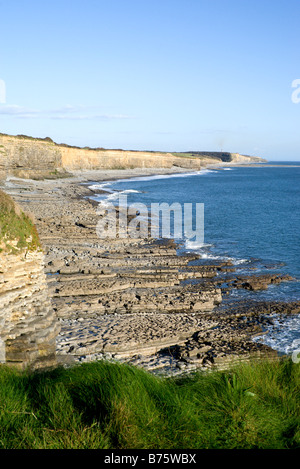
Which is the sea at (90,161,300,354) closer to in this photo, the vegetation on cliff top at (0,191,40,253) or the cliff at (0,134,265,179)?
the vegetation on cliff top at (0,191,40,253)

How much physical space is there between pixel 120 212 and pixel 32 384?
129 feet

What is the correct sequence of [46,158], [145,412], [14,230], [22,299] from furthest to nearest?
1. [46,158]
2. [14,230]
3. [22,299]
4. [145,412]

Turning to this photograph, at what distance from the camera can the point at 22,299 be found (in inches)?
389

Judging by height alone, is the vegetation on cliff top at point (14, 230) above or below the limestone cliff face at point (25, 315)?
above

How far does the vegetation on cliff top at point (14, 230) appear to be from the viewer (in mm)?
9820

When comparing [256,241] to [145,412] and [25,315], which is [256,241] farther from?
[145,412]

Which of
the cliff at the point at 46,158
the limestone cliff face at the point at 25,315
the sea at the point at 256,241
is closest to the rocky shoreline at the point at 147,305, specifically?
the sea at the point at 256,241

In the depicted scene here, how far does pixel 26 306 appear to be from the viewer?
9.95m

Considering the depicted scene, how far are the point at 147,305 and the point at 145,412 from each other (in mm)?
12467

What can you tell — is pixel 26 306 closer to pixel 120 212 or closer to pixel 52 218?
pixel 52 218

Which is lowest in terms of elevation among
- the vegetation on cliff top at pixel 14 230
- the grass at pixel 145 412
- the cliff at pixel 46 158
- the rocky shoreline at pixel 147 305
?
the rocky shoreline at pixel 147 305

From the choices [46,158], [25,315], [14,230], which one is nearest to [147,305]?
[25,315]

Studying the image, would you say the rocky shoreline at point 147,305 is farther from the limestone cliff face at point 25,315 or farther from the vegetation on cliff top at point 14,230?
the vegetation on cliff top at point 14,230

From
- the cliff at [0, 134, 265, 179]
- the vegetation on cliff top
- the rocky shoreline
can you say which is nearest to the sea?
the rocky shoreline
